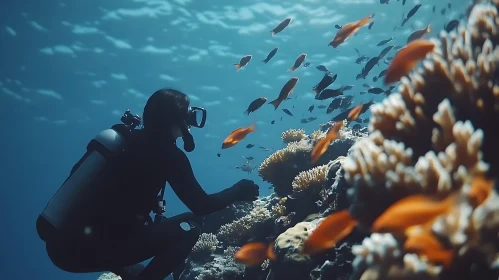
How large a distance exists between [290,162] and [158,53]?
21201 millimetres

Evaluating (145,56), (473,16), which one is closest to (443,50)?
(473,16)

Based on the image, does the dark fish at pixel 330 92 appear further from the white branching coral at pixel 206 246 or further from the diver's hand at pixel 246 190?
the white branching coral at pixel 206 246

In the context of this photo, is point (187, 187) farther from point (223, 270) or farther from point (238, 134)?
point (223, 270)

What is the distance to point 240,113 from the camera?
38.8 metres

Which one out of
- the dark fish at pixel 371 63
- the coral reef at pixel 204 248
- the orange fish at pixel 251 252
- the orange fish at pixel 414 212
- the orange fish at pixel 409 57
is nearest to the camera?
the orange fish at pixel 414 212

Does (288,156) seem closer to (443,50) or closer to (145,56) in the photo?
(443,50)

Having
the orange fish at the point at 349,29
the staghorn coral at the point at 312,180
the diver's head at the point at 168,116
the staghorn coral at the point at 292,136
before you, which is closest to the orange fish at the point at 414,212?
the diver's head at the point at 168,116

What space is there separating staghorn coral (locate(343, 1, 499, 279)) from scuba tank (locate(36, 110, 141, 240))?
3028 millimetres

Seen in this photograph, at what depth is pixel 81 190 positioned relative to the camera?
4.02m

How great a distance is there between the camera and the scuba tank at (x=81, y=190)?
3.96 m

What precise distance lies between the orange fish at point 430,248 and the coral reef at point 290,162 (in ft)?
17.6

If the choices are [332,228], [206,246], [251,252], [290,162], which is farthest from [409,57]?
[206,246]

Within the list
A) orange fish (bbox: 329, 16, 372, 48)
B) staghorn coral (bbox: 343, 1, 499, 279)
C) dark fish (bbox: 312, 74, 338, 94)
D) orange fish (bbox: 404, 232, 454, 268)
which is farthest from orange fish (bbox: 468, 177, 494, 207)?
orange fish (bbox: 329, 16, 372, 48)

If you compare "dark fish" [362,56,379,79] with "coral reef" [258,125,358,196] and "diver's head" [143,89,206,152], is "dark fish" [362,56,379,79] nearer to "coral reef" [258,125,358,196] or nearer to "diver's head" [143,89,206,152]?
"coral reef" [258,125,358,196]
